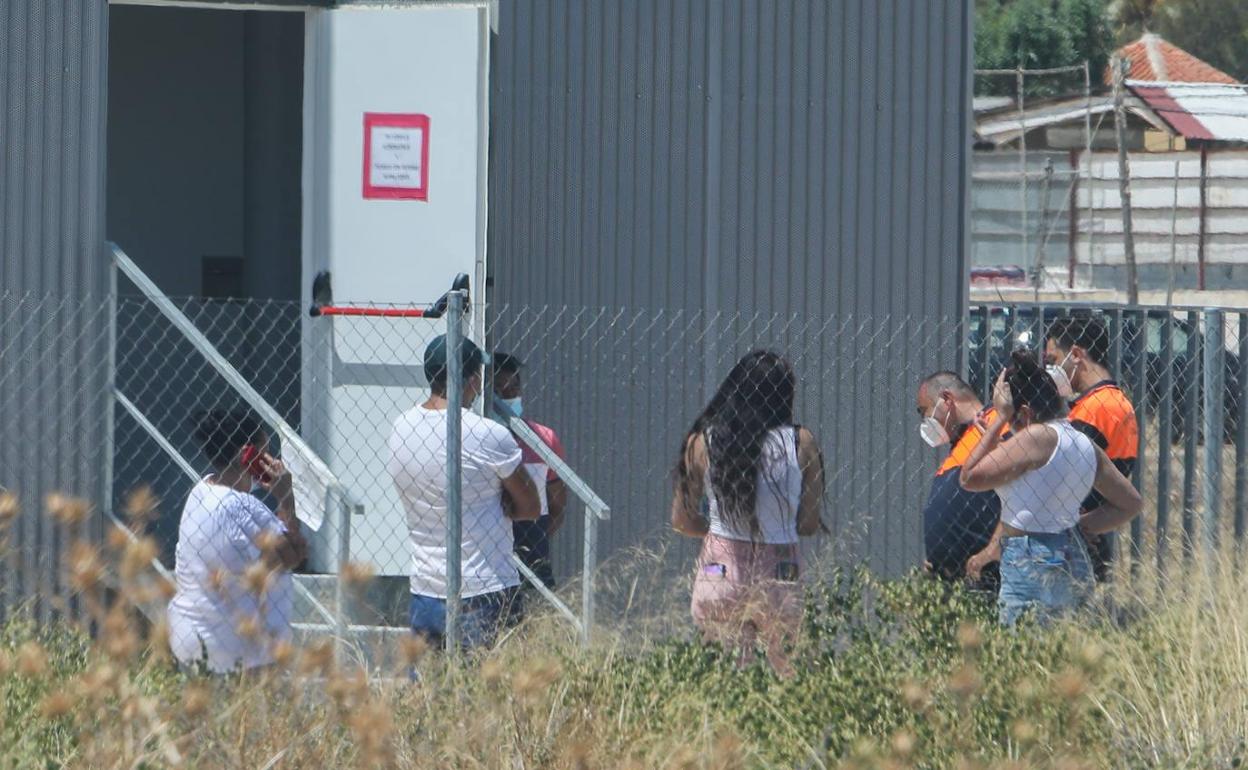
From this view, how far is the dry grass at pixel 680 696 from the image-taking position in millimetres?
4254

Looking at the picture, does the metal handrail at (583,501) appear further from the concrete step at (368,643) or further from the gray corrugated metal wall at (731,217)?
the gray corrugated metal wall at (731,217)

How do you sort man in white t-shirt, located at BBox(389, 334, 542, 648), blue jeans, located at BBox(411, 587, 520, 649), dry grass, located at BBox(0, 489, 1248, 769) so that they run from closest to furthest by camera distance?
dry grass, located at BBox(0, 489, 1248, 769)
blue jeans, located at BBox(411, 587, 520, 649)
man in white t-shirt, located at BBox(389, 334, 542, 648)

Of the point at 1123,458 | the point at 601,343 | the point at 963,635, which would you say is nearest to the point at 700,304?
the point at 601,343

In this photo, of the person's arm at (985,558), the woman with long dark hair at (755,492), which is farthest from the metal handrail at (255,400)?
the person's arm at (985,558)

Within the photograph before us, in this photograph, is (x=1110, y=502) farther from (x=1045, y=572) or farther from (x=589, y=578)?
(x=589, y=578)

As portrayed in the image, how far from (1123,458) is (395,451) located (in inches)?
123

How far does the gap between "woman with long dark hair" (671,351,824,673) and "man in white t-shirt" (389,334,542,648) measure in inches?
26.6

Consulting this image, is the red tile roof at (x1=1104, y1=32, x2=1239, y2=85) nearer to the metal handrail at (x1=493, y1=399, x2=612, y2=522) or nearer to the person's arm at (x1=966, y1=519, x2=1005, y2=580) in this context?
the person's arm at (x1=966, y1=519, x2=1005, y2=580)

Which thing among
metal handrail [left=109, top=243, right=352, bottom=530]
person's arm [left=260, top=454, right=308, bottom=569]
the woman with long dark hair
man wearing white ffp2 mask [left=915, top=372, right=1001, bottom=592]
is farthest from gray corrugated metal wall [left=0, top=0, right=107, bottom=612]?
man wearing white ffp2 mask [left=915, top=372, right=1001, bottom=592]

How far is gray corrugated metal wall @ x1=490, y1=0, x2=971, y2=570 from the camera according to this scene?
8398mm

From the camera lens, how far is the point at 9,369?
7.77 meters

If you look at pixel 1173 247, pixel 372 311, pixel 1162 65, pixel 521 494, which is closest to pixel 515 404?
pixel 372 311

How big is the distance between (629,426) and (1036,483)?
7.87ft

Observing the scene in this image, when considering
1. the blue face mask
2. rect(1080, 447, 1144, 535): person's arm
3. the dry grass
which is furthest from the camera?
the blue face mask
